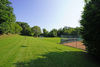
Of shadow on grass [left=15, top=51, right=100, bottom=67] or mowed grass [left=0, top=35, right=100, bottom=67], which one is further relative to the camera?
mowed grass [left=0, top=35, right=100, bottom=67]

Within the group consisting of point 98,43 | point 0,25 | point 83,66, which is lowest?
point 83,66

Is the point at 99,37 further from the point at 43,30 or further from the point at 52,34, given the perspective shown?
the point at 43,30

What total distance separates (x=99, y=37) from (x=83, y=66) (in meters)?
1.94

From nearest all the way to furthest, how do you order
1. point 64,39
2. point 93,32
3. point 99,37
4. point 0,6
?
point 99,37
point 93,32
point 64,39
point 0,6

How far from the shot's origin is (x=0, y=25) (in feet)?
61.1

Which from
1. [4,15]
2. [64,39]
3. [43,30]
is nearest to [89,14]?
[64,39]

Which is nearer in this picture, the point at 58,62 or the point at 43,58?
the point at 58,62

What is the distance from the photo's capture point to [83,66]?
3832 millimetres

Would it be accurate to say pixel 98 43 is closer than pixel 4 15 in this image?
Yes

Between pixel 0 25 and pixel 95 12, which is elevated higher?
pixel 0 25

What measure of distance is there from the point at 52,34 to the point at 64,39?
146ft

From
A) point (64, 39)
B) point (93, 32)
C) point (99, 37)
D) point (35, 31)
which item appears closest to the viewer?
point (99, 37)

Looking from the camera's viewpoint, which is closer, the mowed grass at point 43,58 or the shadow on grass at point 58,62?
the shadow on grass at point 58,62

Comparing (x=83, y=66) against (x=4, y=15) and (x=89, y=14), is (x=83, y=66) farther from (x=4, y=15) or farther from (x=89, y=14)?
(x=4, y=15)
